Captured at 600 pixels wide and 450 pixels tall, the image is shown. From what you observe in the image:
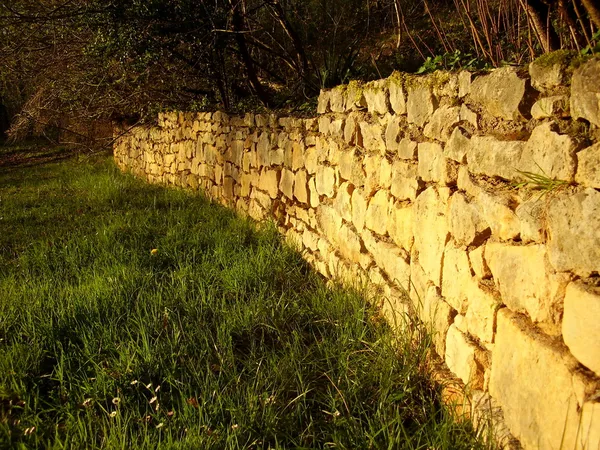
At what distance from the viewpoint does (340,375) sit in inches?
91.5

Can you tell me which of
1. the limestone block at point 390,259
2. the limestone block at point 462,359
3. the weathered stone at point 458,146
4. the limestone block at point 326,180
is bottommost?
the limestone block at point 462,359

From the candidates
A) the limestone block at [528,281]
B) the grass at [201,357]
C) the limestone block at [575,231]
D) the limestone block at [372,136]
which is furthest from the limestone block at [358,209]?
the limestone block at [575,231]

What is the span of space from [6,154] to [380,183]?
1340cm

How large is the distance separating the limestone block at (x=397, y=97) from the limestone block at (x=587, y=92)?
4.19 feet

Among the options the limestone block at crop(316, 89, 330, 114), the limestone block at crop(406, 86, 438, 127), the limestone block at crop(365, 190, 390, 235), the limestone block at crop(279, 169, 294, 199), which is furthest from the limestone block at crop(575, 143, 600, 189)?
the limestone block at crop(279, 169, 294, 199)

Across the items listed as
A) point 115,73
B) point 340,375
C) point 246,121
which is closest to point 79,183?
point 115,73

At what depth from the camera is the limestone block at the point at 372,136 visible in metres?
2.99

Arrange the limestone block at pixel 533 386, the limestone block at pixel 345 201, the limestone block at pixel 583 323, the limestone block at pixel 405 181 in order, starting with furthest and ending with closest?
the limestone block at pixel 345 201 < the limestone block at pixel 405 181 < the limestone block at pixel 533 386 < the limestone block at pixel 583 323

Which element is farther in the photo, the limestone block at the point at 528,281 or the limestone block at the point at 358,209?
the limestone block at the point at 358,209

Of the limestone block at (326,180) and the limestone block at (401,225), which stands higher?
the limestone block at (326,180)

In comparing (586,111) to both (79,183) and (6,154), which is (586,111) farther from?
(6,154)

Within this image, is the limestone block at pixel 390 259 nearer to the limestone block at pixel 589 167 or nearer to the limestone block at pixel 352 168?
the limestone block at pixel 352 168

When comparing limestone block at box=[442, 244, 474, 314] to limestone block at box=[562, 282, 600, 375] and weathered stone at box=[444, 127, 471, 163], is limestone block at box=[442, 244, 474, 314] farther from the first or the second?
limestone block at box=[562, 282, 600, 375]

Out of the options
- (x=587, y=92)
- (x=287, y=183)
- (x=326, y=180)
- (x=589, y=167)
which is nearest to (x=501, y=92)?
(x=587, y=92)
